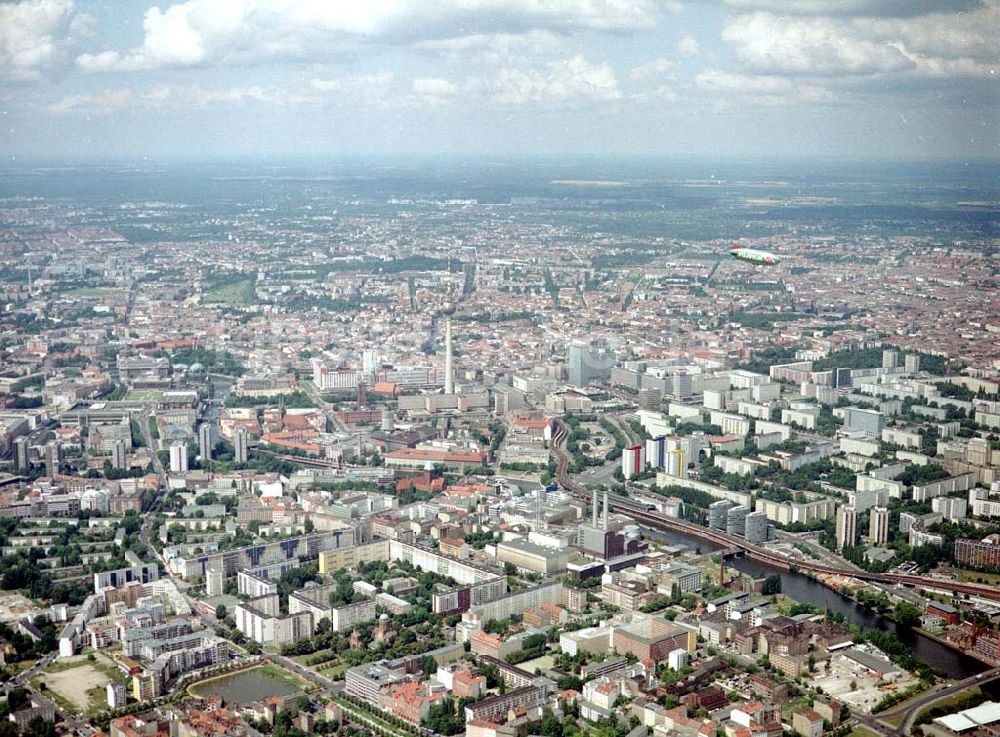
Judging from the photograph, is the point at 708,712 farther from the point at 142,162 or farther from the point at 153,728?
the point at 142,162

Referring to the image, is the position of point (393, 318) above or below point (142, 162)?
below

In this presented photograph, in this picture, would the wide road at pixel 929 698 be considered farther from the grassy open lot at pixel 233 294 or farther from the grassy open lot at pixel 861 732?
the grassy open lot at pixel 233 294

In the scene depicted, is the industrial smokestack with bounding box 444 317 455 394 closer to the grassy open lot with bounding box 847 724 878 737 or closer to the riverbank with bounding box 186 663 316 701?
the riverbank with bounding box 186 663 316 701

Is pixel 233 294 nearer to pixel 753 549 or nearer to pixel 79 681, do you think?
pixel 753 549

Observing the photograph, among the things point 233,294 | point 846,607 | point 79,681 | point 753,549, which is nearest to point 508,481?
point 753,549

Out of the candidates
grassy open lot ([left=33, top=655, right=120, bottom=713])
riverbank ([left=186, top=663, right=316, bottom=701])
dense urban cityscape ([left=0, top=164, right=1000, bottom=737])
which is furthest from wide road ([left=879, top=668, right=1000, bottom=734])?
grassy open lot ([left=33, top=655, right=120, bottom=713])

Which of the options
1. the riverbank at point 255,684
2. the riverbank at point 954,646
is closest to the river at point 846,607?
the riverbank at point 954,646

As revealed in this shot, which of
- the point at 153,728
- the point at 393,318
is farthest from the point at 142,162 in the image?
the point at 153,728

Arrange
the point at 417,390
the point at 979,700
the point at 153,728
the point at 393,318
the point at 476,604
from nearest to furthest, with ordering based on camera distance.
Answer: the point at 153,728
the point at 979,700
the point at 476,604
the point at 417,390
the point at 393,318
